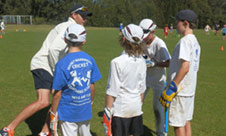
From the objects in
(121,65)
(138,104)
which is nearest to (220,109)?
(138,104)

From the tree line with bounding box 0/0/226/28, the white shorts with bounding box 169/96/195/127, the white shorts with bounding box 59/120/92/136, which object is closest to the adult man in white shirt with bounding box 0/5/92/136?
the white shorts with bounding box 59/120/92/136

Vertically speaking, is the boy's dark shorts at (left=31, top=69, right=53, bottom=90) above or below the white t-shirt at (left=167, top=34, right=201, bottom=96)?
below

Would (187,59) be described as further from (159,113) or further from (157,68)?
(159,113)

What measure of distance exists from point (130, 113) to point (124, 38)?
1002mm

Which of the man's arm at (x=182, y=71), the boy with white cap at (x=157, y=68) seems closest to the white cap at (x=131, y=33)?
the man's arm at (x=182, y=71)

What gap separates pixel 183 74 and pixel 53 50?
2007 mm

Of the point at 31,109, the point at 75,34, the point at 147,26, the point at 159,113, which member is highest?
the point at 147,26

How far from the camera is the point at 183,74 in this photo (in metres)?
3.70

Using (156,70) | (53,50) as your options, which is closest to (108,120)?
(53,50)

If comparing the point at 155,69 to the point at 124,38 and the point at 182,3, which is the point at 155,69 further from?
the point at 182,3

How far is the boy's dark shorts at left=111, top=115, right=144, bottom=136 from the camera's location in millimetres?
3646

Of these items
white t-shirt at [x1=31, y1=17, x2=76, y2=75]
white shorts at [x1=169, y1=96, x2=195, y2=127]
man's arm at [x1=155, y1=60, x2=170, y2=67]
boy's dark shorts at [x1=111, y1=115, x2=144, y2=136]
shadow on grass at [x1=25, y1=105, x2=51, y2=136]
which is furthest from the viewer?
shadow on grass at [x1=25, y1=105, x2=51, y2=136]

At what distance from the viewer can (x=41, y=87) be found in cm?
456

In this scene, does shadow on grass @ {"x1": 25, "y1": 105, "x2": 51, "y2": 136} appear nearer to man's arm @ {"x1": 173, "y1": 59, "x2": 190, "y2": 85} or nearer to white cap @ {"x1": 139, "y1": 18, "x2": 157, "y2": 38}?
white cap @ {"x1": 139, "y1": 18, "x2": 157, "y2": 38}
